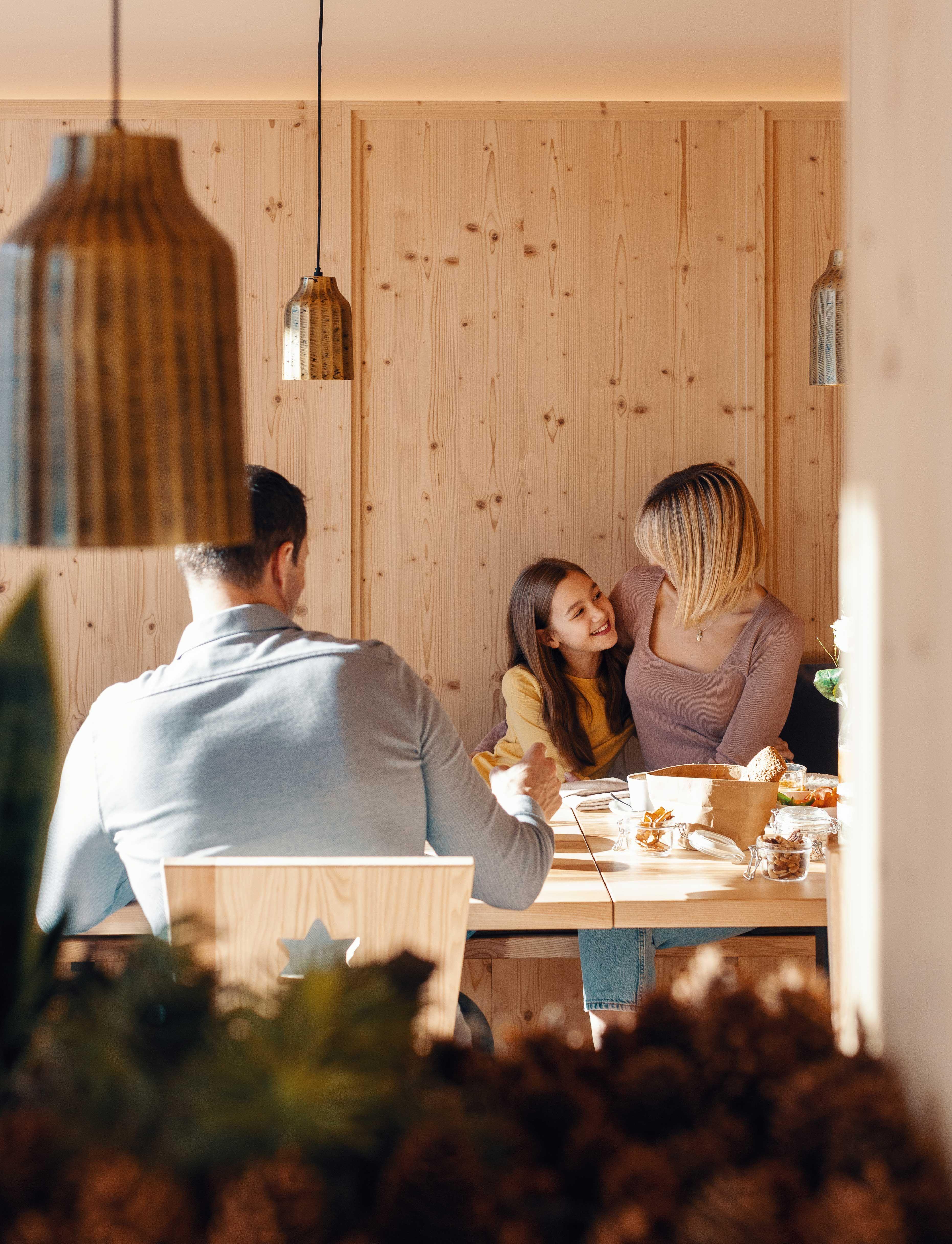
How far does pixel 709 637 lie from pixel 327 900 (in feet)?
6.11

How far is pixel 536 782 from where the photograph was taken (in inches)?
75.2

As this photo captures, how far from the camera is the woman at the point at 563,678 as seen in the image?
302cm

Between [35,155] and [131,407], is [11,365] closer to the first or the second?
[131,407]

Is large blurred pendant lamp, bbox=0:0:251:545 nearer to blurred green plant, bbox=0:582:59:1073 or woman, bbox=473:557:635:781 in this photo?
blurred green plant, bbox=0:582:59:1073

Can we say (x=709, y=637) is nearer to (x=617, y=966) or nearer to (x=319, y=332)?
(x=617, y=966)

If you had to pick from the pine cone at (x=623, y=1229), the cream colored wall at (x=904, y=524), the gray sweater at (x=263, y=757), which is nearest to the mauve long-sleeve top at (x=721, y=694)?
the gray sweater at (x=263, y=757)

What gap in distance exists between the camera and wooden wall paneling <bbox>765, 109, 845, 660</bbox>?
3510mm

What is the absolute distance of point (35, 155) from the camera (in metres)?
3.54

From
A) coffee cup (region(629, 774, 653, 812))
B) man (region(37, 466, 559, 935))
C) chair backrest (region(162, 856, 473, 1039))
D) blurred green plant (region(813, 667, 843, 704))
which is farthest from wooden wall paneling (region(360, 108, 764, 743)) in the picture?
chair backrest (region(162, 856, 473, 1039))

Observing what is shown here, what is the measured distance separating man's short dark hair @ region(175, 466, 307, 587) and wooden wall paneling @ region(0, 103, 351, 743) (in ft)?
6.08

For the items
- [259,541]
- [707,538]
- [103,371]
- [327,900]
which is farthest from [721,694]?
[103,371]

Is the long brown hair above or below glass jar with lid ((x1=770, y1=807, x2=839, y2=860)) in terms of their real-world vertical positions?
above

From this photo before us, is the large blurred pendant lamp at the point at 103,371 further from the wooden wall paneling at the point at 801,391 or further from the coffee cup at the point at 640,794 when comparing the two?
the wooden wall paneling at the point at 801,391

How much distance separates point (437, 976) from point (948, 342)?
105cm
